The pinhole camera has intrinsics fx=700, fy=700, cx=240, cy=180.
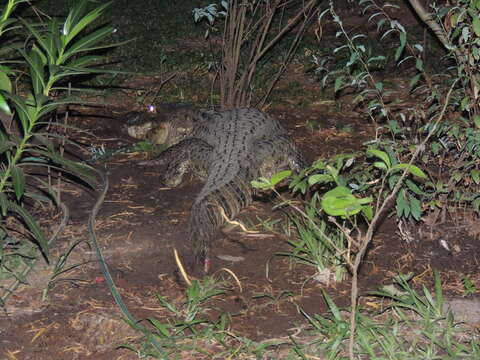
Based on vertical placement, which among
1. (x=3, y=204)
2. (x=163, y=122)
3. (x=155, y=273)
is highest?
(x=3, y=204)

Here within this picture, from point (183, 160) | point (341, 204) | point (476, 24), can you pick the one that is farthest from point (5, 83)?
point (183, 160)

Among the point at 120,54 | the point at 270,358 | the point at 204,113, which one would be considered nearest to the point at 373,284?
the point at 270,358

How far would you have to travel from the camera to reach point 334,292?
406cm

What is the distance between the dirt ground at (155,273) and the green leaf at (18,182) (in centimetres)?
76

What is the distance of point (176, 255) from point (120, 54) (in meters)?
4.55

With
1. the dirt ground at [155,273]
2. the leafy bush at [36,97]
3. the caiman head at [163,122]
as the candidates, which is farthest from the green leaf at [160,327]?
the caiman head at [163,122]

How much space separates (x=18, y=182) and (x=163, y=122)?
10.8 feet

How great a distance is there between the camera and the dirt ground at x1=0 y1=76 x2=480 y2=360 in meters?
3.69

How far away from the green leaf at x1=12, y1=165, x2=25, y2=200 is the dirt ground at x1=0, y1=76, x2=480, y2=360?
0.76 m

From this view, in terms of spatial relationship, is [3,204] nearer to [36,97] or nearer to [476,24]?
[36,97]

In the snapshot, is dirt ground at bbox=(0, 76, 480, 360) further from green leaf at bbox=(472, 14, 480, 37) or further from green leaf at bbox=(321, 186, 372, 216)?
green leaf at bbox=(472, 14, 480, 37)

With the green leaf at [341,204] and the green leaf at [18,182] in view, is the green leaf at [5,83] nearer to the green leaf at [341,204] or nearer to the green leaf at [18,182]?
the green leaf at [18,182]

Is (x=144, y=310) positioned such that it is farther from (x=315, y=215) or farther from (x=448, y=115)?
(x=448, y=115)

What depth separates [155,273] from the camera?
4273 millimetres
